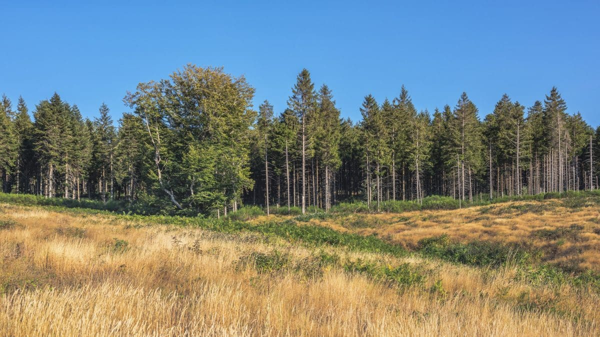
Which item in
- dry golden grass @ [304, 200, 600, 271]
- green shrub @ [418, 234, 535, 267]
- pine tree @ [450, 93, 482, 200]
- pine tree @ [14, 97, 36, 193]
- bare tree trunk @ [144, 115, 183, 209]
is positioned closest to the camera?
green shrub @ [418, 234, 535, 267]

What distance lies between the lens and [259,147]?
57094 millimetres

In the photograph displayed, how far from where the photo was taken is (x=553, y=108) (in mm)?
58688

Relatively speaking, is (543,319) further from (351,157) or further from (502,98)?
(502,98)

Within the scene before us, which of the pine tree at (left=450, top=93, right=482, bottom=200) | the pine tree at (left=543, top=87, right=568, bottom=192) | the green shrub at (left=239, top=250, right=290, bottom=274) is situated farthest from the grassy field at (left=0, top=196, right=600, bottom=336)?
the pine tree at (left=543, top=87, right=568, bottom=192)

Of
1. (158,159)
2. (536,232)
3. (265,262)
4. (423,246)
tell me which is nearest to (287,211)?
(158,159)

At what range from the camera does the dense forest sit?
33125 mm

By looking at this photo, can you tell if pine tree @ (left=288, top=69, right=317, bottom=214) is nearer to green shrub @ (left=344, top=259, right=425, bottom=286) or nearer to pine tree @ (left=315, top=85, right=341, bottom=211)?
pine tree @ (left=315, top=85, right=341, bottom=211)

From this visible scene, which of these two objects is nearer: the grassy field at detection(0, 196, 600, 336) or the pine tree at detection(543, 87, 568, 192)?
the grassy field at detection(0, 196, 600, 336)

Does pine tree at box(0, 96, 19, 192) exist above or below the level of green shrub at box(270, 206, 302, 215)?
above

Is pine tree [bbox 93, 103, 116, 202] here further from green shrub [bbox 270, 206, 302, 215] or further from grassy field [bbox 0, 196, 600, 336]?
grassy field [bbox 0, 196, 600, 336]

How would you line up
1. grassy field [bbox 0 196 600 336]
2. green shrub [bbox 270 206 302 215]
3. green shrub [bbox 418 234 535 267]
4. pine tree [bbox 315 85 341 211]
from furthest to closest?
pine tree [bbox 315 85 341 211] → green shrub [bbox 270 206 302 215] → green shrub [bbox 418 234 535 267] → grassy field [bbox 0 196 600 336]

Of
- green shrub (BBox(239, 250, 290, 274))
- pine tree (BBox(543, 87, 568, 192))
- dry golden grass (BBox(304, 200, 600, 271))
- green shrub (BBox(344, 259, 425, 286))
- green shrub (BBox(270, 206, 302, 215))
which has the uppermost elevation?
pine tree (BBox(543, 87, 568, 192))

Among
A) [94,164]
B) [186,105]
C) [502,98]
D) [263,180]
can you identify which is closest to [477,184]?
[502,98]

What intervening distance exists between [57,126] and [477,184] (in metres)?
84.7
